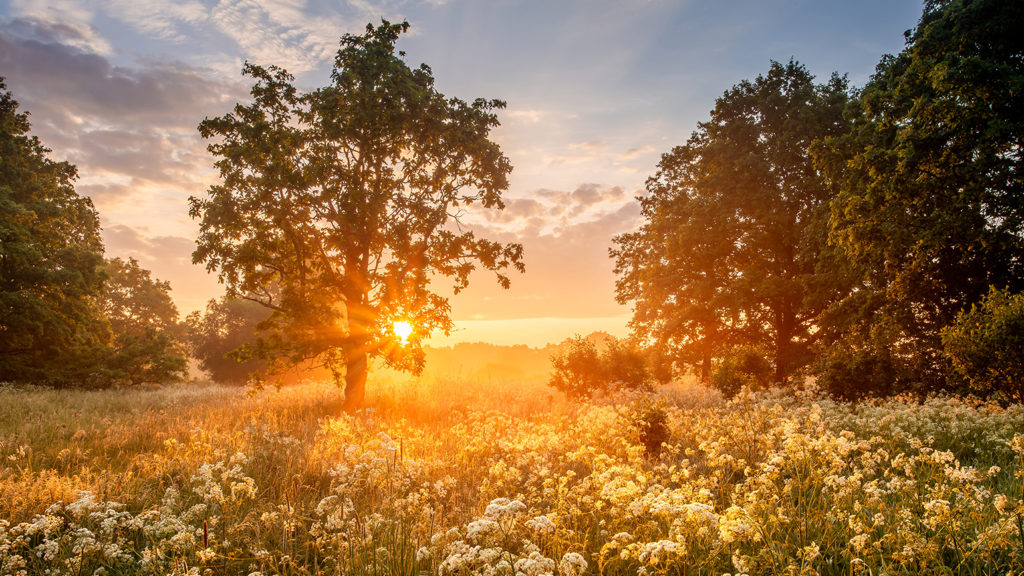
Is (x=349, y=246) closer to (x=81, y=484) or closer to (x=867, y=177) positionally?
(x=81, y=484)

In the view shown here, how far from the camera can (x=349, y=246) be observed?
15062 mm

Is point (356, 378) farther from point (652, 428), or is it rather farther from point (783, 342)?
point (783, 342)

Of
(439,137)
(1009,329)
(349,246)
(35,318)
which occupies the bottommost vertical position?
(1009,329)

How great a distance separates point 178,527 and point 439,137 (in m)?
13.1

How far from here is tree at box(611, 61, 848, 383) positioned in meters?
20.4

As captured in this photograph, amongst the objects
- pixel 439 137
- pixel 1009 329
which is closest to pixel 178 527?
pixel 439 137

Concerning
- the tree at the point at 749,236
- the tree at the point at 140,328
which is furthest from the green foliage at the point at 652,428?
the tree at the point at 140,328

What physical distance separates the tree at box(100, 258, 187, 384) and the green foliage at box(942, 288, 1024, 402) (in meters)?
32.9

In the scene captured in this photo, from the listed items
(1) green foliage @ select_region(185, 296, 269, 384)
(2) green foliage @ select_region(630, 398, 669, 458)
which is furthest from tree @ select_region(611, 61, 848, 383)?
(1) green foliage @ select_region(185, 296, 269, 384)

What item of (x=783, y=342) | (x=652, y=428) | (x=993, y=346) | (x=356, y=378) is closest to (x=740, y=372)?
(x=783, y=342)

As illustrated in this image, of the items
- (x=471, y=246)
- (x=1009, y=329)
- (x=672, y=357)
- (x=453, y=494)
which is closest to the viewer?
(x=453, y=494)

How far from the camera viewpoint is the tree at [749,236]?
20.4 metres

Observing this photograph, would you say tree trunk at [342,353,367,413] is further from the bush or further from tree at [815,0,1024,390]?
tree at [815,0,1024,390]

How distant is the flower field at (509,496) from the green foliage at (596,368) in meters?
8.41
